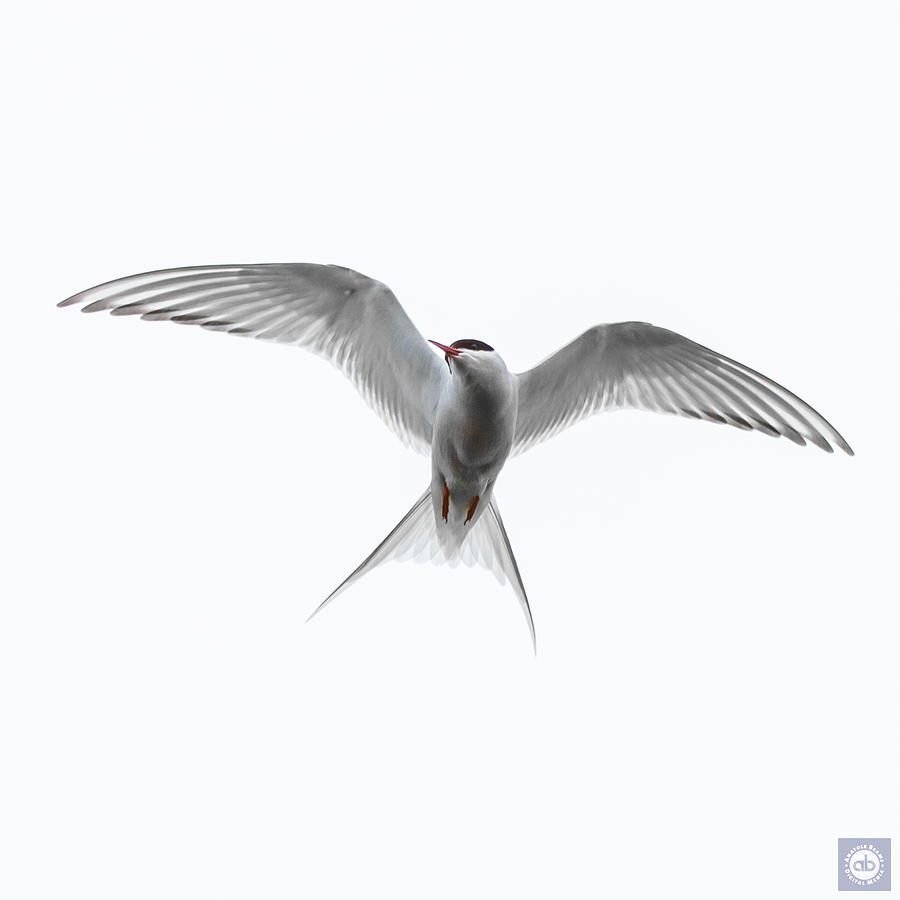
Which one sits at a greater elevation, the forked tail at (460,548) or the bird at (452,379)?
the bird at (452,379)

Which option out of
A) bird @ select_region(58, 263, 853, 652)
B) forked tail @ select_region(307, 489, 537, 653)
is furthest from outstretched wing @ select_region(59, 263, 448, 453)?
forked tail @ select_region(307, 489, 537, 653)

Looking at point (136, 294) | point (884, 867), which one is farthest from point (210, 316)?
point (884, 867)

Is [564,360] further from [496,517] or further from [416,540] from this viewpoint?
[416,540]

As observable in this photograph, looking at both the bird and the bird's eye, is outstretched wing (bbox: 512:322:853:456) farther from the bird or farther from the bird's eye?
the bird's eye

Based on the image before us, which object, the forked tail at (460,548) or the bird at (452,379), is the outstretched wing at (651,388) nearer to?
the bird at (452,379)

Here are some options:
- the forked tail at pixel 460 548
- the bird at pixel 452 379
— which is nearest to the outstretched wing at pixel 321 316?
the bird at pixel 452 379
